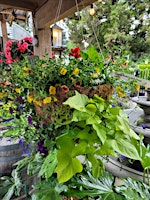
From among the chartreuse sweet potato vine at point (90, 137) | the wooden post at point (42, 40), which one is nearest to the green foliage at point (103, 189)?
the chartreuse sweet potato vine at point (90, 137)

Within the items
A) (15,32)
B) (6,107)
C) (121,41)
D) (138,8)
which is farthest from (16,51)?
(138,8)

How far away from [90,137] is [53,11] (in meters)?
1.28

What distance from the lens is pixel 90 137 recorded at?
64 cm

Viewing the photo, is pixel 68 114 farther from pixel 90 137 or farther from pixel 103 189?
pixel 103 189

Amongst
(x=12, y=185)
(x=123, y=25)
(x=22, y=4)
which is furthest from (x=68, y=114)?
(x=123, y=25)

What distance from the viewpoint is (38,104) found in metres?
0.79

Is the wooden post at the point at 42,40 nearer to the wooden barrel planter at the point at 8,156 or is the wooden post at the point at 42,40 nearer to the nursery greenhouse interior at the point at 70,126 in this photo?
the nursery greenhouse interior at the point at 70,126

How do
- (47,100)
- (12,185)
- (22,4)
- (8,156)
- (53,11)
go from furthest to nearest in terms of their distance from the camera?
(22,4), (53,11), (8,156), (12,185), (47,100)

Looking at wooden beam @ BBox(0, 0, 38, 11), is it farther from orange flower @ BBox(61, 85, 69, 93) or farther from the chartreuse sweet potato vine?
the chartreuse sweet potato vine

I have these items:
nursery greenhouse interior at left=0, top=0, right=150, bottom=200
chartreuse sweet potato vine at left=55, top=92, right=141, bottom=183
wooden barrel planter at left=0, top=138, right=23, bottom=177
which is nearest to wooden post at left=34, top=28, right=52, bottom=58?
nursery greenhouse interior at left=0, top=0, right=150, bottom=200

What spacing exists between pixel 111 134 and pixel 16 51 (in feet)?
3.39

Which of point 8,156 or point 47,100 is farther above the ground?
point 47,100

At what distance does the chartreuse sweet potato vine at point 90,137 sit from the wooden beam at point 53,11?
0.89 m

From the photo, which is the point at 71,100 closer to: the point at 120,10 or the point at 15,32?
the point at 15,32
